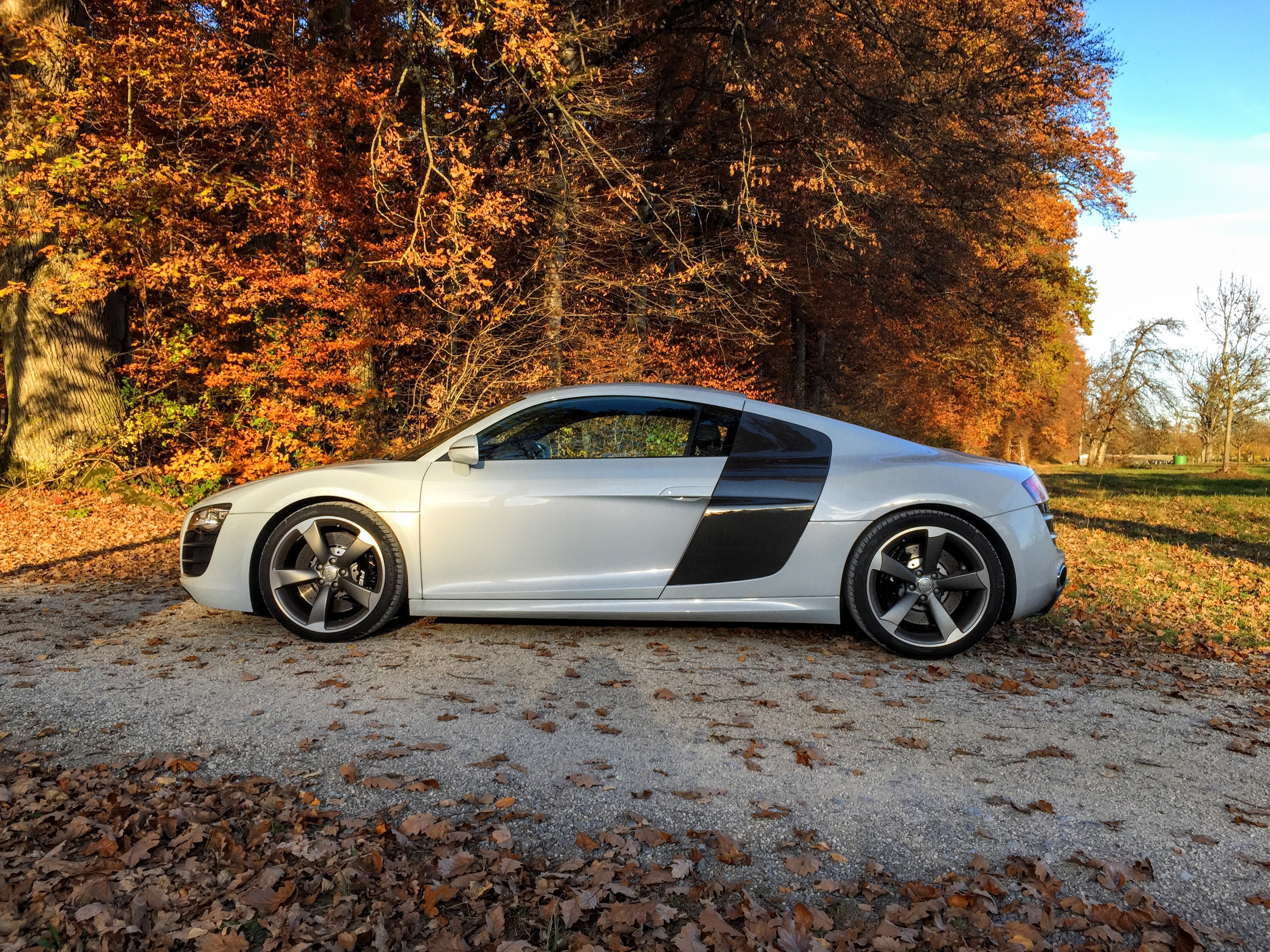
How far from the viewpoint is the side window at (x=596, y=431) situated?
524cm

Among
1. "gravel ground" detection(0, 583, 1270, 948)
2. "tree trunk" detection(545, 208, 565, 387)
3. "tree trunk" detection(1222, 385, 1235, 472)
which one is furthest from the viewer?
"tree trunk" detection(1222, 385, 1235, 472)

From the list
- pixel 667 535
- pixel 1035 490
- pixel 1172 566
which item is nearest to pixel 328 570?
pixel 667 535

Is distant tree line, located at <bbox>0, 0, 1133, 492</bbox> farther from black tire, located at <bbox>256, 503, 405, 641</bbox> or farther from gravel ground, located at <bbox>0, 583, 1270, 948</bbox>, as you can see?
gravel ground, located at <bbox>0, 583, 1270, 948</bbox>

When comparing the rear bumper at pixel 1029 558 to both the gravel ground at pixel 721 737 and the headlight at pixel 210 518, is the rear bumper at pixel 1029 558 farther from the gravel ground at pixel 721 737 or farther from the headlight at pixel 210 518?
the headlight at pixel 210 518

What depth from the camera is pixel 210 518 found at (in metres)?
5.34

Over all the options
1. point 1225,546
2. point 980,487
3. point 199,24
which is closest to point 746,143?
point 199,24

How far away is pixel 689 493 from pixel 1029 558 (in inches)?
77.3

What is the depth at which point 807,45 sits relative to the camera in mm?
13898

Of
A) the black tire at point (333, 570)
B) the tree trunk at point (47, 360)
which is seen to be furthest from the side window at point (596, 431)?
the tree trunk at point (47, 360)

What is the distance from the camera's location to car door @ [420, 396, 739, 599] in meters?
5.01

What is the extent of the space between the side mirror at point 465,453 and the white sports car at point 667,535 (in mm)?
12

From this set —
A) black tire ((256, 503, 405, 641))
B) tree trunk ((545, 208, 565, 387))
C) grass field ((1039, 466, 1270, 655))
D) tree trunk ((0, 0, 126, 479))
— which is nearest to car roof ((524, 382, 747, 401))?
black tire ((256, 503, 405, 641))

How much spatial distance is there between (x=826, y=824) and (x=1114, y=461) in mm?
62378

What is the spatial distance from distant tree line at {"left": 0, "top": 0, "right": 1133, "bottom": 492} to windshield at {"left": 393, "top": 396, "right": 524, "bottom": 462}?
621 centimetres
